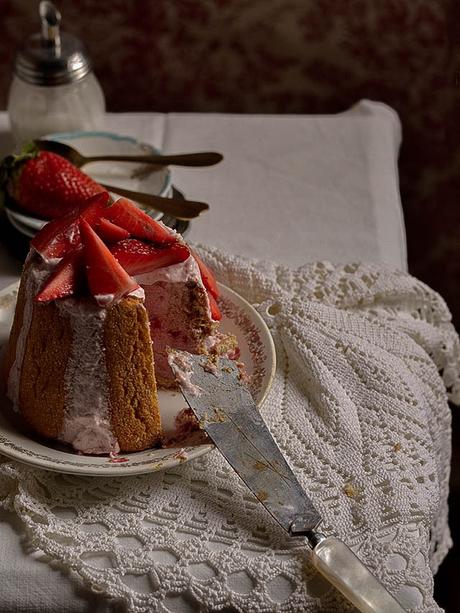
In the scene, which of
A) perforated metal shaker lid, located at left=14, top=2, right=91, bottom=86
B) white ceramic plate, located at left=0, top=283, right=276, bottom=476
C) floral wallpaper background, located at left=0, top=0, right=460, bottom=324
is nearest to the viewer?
white ceramic plate, located at left=0, top=283, right=276, bottom=476

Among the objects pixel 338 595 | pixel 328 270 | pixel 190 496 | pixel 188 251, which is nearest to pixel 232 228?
Result: pixel 328 270

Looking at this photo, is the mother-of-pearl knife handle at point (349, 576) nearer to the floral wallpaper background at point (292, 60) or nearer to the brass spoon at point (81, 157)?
the brass spoon at point (81, 157)

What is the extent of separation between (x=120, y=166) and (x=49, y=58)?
19cm

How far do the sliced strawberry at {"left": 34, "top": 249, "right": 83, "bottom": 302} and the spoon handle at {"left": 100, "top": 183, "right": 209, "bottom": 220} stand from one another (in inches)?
11.8

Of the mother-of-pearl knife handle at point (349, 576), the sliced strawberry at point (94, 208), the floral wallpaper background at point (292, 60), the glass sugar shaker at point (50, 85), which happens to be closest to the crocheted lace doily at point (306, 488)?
the mother-of-pearl knife handle at point (349, 576)

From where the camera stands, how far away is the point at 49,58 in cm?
137

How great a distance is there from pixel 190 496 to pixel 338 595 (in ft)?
0.54

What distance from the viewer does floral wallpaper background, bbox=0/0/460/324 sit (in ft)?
5.53

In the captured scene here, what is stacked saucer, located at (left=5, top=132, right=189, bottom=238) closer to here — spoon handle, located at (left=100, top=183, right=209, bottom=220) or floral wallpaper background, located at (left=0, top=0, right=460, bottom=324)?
spoon handle, located at (left=100, top=183, right=209, bottom=220)

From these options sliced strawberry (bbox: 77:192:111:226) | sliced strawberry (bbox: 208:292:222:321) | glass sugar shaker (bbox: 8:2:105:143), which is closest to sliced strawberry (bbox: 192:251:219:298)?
sliced strawberry (bbox: 208:292:222:321)

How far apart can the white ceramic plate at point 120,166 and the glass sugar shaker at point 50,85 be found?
0.05m

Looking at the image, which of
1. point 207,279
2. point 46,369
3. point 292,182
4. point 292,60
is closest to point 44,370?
point 46,369

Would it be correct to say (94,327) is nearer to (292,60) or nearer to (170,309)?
(170,309)

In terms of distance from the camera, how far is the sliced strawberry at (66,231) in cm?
89
